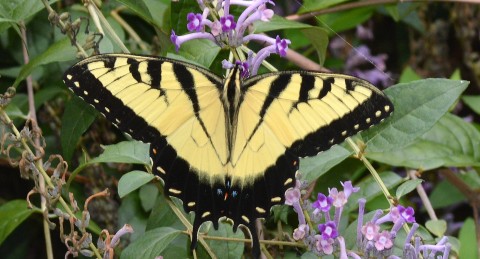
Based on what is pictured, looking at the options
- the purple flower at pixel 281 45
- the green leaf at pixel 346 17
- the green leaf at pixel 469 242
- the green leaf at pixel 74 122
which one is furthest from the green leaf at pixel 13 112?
the green leaf at pixel 469 242

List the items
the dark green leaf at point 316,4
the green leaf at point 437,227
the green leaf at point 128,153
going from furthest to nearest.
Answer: the dark green leaf at point 316,4 < the green leaf at point 437,227 < the green leaf at point 128,153

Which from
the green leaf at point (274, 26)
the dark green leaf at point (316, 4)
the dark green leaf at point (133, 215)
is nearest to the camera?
the green leaf at point (274, 26)

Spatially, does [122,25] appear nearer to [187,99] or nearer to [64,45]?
[64,45]

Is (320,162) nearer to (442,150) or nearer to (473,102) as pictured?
(442,150)

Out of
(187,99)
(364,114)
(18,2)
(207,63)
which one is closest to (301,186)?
(364,114)

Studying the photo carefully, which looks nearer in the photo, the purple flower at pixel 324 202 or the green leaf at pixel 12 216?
the purple flower at pixel 324 202

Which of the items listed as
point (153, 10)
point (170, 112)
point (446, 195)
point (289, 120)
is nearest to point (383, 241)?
point (289, 120)

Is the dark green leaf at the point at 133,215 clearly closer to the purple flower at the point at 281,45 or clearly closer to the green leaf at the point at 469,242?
the purple flower at the point at 281,45
